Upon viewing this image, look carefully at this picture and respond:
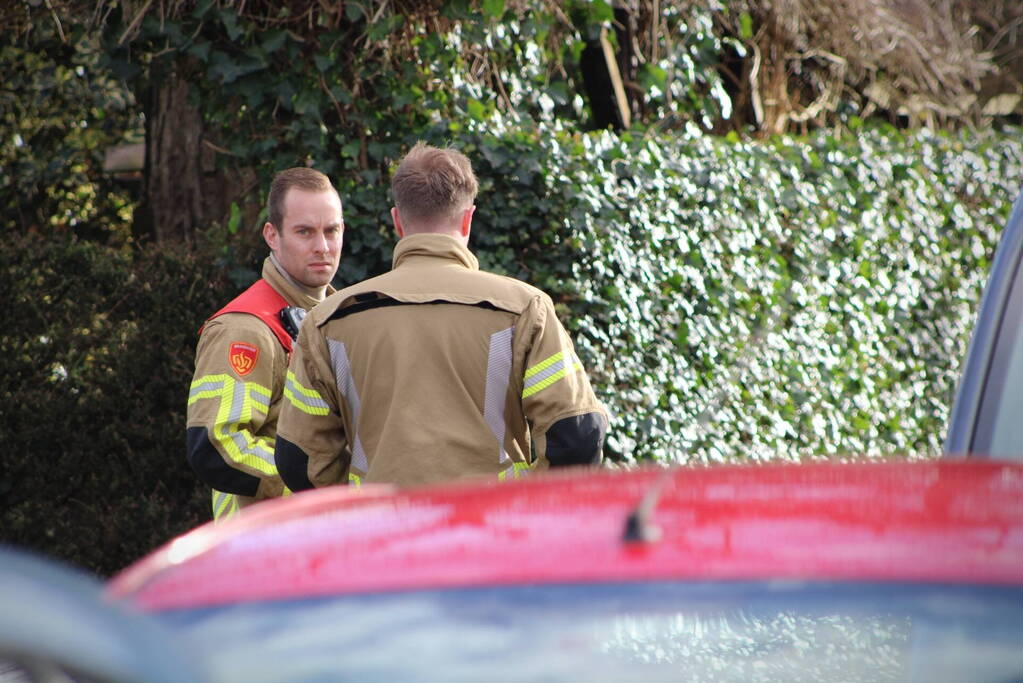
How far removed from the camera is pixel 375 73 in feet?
19.3

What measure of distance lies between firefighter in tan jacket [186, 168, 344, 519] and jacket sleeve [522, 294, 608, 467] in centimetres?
87

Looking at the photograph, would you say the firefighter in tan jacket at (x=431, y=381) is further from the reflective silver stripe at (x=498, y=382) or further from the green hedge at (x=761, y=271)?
the green hedge at (x=761, y=271)

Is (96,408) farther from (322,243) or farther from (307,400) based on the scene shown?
(307,400)

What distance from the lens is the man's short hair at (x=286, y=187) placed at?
4.16m

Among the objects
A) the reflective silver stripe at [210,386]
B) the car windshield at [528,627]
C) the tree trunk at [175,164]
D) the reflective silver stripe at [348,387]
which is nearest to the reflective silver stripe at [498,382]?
the reflective silver stripe at [348,387]

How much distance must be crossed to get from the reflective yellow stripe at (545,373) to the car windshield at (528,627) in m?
2.09

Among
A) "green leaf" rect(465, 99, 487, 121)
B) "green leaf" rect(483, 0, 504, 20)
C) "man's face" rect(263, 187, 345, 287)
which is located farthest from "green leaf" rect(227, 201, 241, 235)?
"man's face" rect(263, 187, 345, 287)

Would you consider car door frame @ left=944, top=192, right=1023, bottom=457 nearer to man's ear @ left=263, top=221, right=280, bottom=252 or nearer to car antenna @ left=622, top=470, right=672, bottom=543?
car antenna @ left=622, top=470, right=672, bottom=543

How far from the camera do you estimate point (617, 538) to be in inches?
58.2

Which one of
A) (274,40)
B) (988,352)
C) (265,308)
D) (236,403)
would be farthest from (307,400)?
(274,40)

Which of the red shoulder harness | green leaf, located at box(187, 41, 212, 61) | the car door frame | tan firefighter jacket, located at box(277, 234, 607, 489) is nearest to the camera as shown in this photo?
the car door frame

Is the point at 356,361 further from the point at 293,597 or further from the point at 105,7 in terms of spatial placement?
the point at 105,7

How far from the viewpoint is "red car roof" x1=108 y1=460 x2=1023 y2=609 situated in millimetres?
1399

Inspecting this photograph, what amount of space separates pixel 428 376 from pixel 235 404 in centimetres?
72
